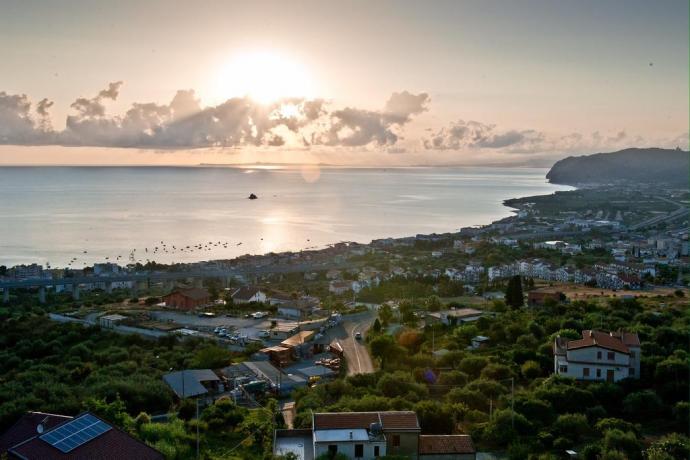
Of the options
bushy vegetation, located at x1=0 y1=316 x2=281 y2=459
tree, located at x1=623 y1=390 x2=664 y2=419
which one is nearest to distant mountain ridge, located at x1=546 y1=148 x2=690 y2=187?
tree, located at x1=623 y1=390 x2=664 y2=419

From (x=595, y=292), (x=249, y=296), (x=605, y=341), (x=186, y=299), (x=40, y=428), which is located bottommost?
(x=595, y=292)

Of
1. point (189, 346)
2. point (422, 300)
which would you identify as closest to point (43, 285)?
point (189, 346)

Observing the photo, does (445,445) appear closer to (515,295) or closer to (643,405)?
(643,405)

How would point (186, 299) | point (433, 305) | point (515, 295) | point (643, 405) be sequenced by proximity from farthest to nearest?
point (186, 299) < point (433, 305) < point (515, 295) < point (643, 405)

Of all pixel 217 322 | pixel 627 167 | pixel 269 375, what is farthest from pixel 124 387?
pixel 627 167

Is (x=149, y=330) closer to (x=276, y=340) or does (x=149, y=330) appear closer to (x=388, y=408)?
(x=276, y=340)

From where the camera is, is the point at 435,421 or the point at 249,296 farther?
the point at 249,296
